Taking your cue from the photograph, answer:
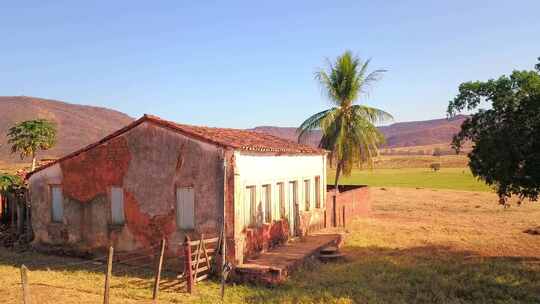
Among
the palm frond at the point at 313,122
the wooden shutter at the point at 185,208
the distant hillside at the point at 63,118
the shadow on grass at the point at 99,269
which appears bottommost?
the shadow on grass at the point at 99,269

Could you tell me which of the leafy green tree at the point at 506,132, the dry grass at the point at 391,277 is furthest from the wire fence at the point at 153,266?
the leafy green tree at the point at 506,132

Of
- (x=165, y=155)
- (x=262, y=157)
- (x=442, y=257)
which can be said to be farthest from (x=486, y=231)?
(x=165, y=155)

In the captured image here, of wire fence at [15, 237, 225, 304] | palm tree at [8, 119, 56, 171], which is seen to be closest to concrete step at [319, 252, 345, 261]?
wire fence at [15, 237, 225, 304]

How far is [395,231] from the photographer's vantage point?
22812mm

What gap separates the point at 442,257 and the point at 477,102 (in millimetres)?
5452

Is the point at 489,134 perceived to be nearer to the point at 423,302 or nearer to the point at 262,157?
the point at 423,302

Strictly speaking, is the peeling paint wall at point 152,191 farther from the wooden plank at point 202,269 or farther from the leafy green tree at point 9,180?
the leafy green tree at point 9,180

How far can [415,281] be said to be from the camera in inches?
531

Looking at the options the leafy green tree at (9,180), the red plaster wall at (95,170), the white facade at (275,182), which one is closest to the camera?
the white facade at (275,182)

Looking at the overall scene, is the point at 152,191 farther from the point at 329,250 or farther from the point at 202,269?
the point at 329,250

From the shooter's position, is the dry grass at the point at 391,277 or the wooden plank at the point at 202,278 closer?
the dry grass at the point at 391,277

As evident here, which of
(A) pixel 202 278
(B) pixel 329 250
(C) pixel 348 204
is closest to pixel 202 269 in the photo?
(A) pixel 202 278

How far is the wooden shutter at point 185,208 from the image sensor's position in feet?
49.7

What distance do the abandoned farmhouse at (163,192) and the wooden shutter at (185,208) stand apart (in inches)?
1.2
